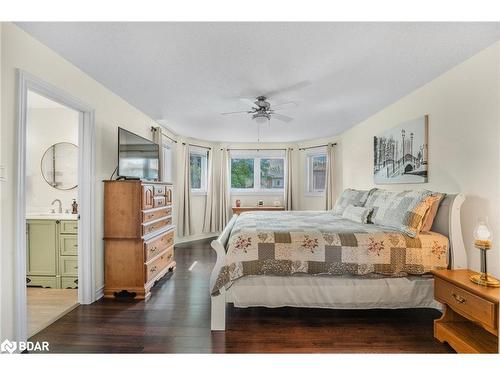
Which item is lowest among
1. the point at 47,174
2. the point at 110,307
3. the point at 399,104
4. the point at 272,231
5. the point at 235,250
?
the point at 110,307

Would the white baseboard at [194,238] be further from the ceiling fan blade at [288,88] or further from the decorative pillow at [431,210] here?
the decorative pillow at [431,210]

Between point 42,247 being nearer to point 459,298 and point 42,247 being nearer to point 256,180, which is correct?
point 459,298

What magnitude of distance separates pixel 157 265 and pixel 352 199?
109 inches

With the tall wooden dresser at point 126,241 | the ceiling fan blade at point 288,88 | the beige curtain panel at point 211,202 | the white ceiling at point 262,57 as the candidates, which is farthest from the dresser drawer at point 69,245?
the beige curtain panel at point 211,202

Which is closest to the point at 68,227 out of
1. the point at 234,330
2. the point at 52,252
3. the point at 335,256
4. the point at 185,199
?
the point at 52,252

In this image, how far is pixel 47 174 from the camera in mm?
3434

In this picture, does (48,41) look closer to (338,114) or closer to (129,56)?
(129,56)

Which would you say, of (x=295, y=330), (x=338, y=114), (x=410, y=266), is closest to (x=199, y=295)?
(x=295, y=330)

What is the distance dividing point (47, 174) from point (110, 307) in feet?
6.98

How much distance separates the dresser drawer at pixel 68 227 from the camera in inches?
114

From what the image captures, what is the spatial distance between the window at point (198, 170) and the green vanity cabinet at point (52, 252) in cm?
299

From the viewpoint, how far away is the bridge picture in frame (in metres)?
2.85

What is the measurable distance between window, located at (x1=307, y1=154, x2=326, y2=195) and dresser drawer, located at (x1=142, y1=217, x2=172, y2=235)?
3.58 meters
